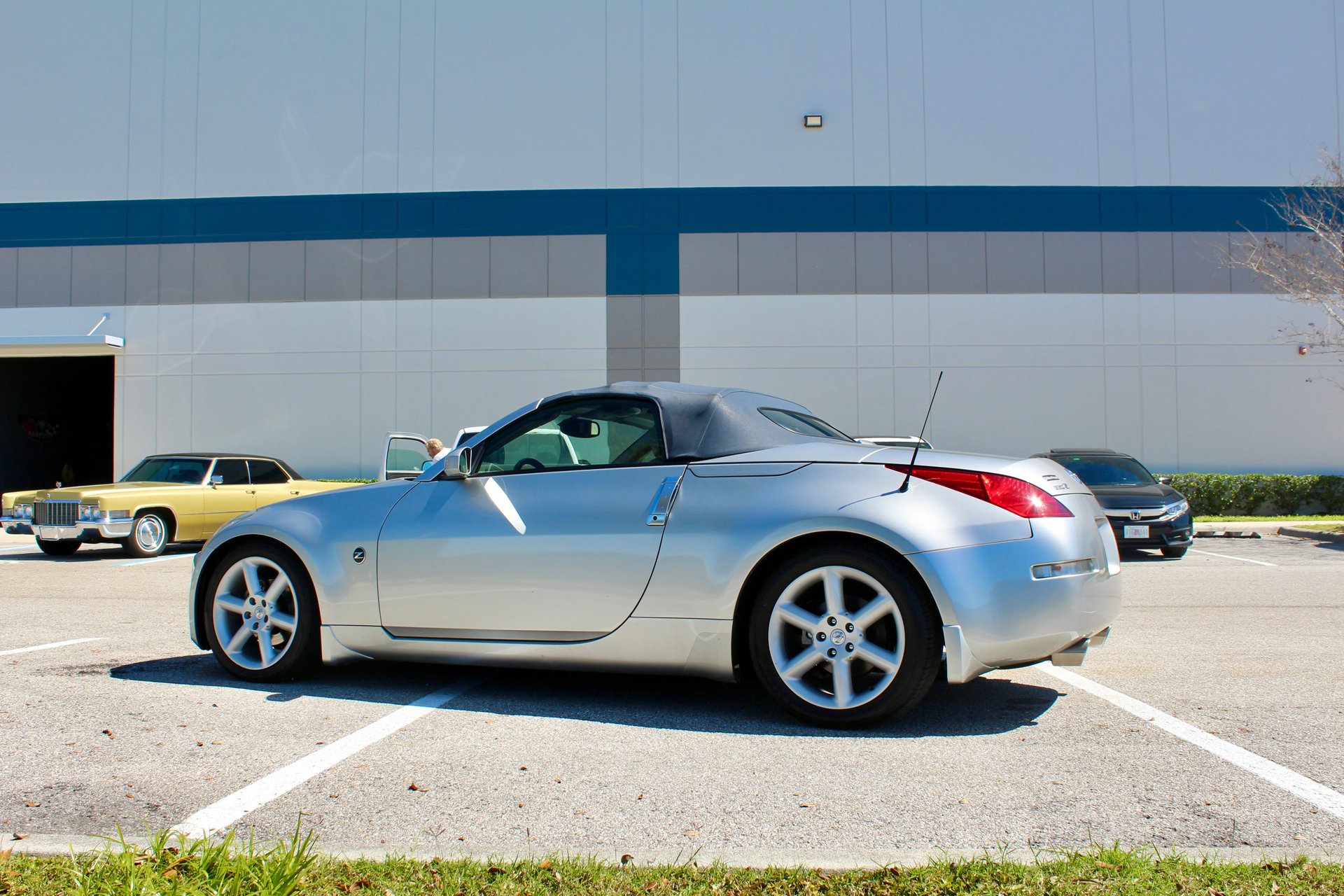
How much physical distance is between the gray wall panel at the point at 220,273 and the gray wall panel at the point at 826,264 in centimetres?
1226

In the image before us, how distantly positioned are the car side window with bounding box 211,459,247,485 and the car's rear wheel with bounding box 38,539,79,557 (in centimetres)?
195

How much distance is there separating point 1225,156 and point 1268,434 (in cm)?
606

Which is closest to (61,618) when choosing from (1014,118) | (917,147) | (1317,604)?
(1317,604)

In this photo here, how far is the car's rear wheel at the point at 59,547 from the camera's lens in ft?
41.2

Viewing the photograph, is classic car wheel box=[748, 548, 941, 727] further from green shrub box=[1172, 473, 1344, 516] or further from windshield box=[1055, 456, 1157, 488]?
green shrub box=[1172, 473, 1344, 516]

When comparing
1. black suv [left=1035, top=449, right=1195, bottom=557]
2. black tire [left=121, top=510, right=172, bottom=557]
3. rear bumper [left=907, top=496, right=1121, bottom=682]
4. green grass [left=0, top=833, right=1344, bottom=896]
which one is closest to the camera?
green grass [left=0, top=833, right=1344, bottom=896]

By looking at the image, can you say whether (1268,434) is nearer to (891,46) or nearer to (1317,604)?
(891,46)

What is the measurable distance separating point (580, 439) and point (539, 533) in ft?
1.86

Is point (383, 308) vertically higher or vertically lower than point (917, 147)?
lower

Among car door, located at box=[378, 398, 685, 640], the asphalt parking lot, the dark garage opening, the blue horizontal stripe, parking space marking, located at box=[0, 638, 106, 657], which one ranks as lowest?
the asphalt parking lot

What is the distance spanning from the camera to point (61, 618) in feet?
23.4

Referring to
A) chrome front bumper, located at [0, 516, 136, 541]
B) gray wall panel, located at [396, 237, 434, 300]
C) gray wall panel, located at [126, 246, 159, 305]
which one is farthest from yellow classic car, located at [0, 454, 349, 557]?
gray wall panel, located at [126, 246, 159, 305]

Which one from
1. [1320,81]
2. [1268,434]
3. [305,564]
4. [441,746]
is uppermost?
[1320,81]

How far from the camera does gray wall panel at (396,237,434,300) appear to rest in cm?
2041
